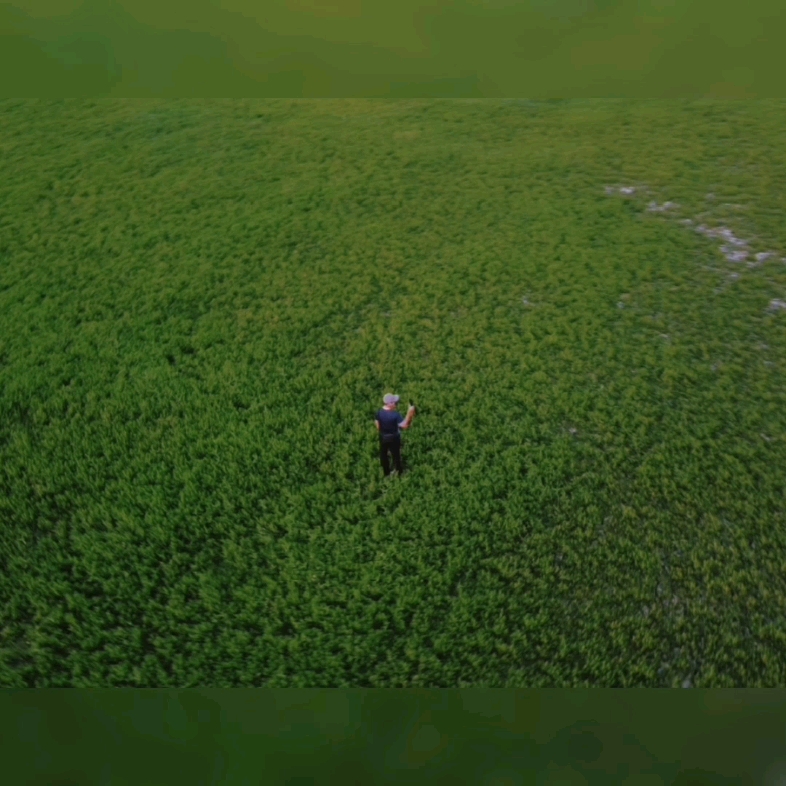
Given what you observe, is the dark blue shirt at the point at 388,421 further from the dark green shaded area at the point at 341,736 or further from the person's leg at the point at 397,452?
the dark green shaded area at the point at 341,736

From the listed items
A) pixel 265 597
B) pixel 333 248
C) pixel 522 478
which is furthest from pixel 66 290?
pixel 522 478

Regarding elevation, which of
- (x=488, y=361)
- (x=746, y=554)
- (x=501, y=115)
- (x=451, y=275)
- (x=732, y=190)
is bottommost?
(x=746, y=554)

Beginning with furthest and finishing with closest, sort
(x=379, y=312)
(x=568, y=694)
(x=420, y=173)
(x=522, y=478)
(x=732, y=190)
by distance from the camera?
(x=420, y=173), (x=732, y=190), (x=379, y=312), (x=522, y=478), (x=568, y=694)

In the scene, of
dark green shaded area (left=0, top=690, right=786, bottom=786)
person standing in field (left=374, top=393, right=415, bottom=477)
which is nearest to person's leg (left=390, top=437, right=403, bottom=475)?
person standing in field (left=374, top=393, right=415, bottom=477)

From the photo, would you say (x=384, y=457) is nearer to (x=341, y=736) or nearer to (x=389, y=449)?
(x=389, y=449)

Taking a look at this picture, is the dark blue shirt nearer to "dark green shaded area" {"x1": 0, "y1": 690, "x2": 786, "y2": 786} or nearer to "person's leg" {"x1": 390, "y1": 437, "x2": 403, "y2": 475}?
"person's leg" {"x1": 390, "y1": 437, "x2": 403, "y2": 475}

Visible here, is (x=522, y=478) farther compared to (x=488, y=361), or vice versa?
(x=488, y=361)

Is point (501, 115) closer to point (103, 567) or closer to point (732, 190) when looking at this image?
point (732, 190)
